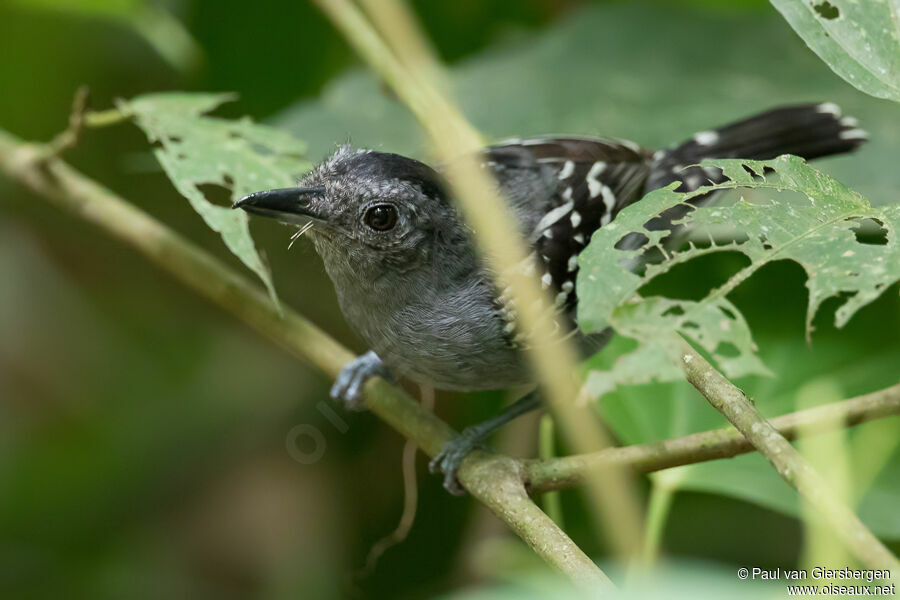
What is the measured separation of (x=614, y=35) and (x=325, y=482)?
2174mm

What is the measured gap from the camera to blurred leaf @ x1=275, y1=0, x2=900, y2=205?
3.15 meters

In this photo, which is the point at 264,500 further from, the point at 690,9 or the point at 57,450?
the point at 690,9

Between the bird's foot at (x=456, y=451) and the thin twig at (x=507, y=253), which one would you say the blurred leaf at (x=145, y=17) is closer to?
the thin twig at (x=507, y=253)

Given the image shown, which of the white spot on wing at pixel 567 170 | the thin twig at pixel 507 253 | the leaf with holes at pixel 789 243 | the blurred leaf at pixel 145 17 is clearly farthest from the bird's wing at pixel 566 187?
the blurred leaf at pixel 145 17

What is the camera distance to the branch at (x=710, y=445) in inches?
63.3

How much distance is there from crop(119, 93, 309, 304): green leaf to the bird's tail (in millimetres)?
1303

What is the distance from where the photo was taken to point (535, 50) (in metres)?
3.53

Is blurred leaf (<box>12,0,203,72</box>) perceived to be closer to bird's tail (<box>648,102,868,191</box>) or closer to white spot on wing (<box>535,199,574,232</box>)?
white spot on wing (<box>535,199,574,232</box>)

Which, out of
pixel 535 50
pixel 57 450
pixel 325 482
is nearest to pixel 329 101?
pixel 535 50

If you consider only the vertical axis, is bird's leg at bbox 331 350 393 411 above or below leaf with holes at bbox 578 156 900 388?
above

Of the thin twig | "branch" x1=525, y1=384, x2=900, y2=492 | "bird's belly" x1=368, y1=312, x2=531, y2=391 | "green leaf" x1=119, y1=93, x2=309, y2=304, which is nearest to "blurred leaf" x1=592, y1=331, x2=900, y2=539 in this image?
the thin twig

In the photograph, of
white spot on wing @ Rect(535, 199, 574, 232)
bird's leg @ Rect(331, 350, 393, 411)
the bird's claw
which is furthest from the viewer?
bird's leg @ Rect(331, 350, 393, 411)

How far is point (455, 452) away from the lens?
217cm

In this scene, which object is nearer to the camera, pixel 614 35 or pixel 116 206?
pixel 116 206
